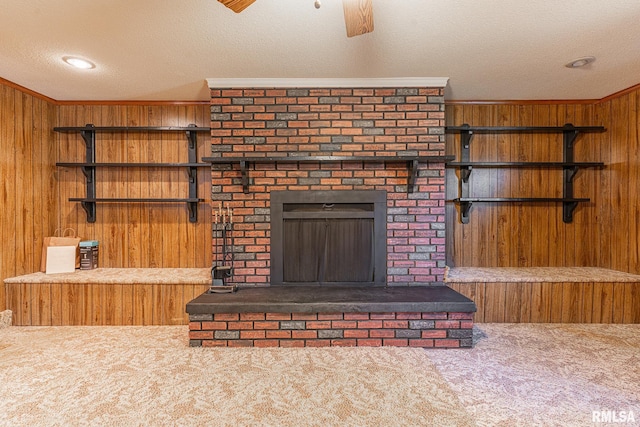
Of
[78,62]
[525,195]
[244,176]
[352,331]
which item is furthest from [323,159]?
[525,195]

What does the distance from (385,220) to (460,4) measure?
168 cm

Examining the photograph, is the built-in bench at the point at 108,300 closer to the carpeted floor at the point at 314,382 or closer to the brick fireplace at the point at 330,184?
the carpeted floor at the point at 314,382

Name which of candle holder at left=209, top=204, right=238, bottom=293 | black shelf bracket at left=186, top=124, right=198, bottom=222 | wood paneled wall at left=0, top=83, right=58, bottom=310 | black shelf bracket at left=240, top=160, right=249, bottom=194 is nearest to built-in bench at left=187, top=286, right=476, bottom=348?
candle holder at left=209, top=204, right=238, bottom=293

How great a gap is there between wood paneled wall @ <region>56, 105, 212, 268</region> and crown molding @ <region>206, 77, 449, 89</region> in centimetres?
73

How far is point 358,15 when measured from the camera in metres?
1.51

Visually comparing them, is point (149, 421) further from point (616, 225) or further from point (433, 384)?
point (616, 225)

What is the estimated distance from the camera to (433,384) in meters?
1.93

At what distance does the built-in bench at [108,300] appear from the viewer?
2898 millimetres

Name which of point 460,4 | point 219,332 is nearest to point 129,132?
point 219,332

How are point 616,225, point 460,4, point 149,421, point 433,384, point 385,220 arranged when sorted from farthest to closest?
point 616,225 < point 385,220 < point 433,384 < point 460,4 < point 149,421

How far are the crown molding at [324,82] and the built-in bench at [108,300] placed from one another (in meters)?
1.81

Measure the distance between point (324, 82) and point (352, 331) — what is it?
2146 mm

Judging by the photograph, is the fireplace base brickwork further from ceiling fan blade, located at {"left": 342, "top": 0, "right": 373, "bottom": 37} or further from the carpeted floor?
ceiling fan blade, located at {"left": 342, "top": 0, "right": 373, "bottom": 37}

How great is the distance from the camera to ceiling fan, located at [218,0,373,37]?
1.43 meters
